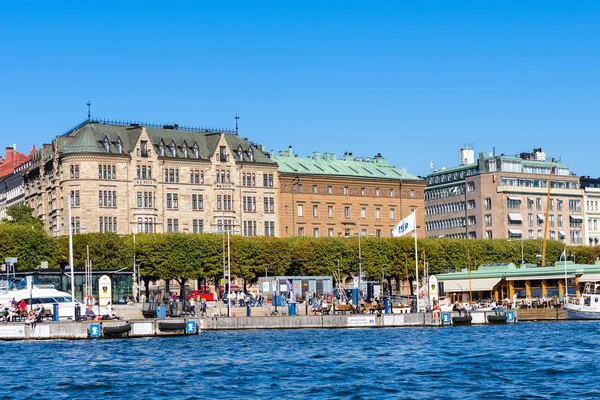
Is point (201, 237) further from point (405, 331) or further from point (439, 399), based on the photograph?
point (439, 399)

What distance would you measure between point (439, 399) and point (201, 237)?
100m

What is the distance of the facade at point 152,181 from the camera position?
165 m

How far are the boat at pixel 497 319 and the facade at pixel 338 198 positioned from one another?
76.9 meters

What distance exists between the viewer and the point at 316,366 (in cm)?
6794

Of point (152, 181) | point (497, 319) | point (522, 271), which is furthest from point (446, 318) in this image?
point (152, 181)

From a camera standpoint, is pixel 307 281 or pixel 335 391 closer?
pixel 335 391

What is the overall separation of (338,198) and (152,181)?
1276 inches

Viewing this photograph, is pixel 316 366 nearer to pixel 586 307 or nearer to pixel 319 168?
pixel 586 307

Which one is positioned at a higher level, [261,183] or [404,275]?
[261,183]

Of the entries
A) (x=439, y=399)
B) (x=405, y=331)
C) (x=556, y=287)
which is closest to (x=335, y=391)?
(x=439, y=399)

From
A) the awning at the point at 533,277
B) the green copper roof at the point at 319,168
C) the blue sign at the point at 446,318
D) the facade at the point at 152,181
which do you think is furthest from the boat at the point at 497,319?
the green copper roof at the point at 319,168

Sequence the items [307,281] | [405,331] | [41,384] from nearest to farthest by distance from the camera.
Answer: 1. [41,384]
2. [405,331]
3. [307,281]

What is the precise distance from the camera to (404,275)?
16362 centimetres

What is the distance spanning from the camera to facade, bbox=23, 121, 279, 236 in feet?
540
